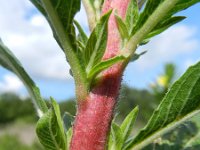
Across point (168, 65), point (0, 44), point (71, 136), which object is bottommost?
point (168, 65)

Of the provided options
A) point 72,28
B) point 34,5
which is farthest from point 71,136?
point 34,5

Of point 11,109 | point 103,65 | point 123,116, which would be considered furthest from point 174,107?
point 11,109

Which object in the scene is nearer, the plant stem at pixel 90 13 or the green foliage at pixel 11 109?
the plant stem at pixel 90 13

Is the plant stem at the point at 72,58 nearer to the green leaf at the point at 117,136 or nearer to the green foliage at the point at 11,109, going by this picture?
the green leaf at the point at 117,136

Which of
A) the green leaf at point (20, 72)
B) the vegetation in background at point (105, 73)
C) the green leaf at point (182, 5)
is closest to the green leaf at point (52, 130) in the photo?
the vegetation in background at point (105, 73)

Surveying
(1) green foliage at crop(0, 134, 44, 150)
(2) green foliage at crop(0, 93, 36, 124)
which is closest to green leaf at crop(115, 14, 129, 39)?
(1) green foliage at crop(0, 134, 44, 150)

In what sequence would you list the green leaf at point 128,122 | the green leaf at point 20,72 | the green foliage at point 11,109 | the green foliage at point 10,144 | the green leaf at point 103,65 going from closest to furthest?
the green leaf at point 103,65, the green leaf at point 128,122, the green leaf at point 20,72, the green foliage at point 10,144, the green foliage at point 11,109

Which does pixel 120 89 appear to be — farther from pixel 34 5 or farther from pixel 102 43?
pixel 34 5

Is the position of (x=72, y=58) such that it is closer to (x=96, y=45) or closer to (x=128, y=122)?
(x=96, y=45)
